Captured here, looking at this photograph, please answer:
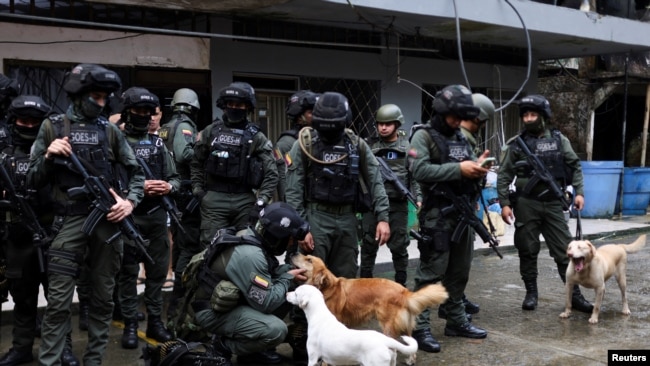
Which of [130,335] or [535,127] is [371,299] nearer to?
[130,335]

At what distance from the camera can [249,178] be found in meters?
5.55

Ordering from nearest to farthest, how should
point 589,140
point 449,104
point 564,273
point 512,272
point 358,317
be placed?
1. point 358,317
2. point 449,104
3. point 564,273
4. point 512,272
5. point 589,140

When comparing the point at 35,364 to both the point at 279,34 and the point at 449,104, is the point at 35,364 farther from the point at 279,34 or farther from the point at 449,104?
the point at 279,34

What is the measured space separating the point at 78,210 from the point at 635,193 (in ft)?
39.6

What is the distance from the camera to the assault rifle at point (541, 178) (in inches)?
239

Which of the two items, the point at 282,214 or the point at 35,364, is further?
the point at 35,364

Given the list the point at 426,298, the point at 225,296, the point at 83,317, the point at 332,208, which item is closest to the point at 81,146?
the point at 225,296

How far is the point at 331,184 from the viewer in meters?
4.89

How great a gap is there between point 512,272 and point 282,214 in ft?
15.9

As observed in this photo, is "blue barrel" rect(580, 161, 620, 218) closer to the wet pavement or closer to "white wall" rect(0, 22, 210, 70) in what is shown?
the wet pavement

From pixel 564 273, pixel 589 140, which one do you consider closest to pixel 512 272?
pixel 564 273

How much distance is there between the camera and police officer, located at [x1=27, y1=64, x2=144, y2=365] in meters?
4.06

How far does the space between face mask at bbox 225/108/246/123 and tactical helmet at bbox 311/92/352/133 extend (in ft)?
3.06

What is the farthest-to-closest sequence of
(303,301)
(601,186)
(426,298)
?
(601,186) < (426,298) < (303,301)
